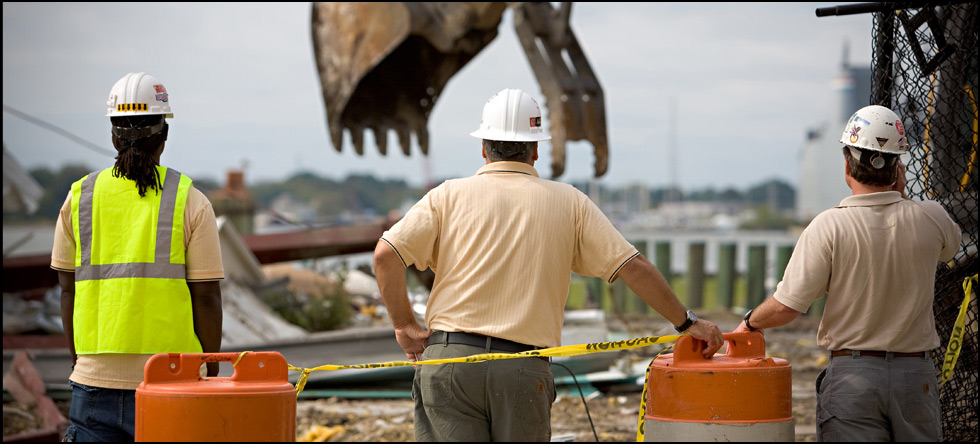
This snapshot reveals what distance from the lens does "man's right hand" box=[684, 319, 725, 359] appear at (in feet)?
13.3

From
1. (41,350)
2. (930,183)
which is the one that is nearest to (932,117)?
(930,183)

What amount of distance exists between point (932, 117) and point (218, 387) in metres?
4.06

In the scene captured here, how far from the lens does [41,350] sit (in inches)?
396

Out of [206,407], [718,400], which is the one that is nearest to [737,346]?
[718,400]

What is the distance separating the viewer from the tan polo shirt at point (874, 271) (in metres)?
3.94

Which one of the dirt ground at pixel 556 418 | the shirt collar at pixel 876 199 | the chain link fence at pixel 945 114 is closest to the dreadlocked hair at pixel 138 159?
the shirt collar at pixel 876 199

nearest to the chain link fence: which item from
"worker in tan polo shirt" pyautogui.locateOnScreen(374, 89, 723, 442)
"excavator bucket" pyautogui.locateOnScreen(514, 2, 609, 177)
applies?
"worker in tan polo shirt" pyautogui.locateOnScreen(374, 89, 723, 442)

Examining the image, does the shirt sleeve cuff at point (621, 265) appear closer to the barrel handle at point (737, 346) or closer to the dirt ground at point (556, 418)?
the barrel handle at point (737, 346)

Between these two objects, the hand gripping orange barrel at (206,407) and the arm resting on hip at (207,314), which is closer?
the hand gripping orange barrel at (206,407)

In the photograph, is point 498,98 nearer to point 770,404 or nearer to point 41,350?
point 770,404

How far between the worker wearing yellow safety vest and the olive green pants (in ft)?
2.91

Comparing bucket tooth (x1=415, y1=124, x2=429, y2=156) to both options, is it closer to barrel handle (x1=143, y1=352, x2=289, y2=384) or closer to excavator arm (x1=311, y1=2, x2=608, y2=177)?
excavator arm (x1=311, y1=2, x2=608, y2=177)

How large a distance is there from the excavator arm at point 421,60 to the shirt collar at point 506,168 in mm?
6543

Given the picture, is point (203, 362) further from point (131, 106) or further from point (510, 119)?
point (510, 119)
